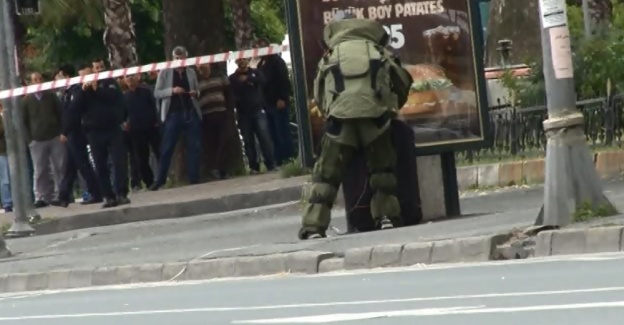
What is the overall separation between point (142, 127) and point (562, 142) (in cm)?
1313

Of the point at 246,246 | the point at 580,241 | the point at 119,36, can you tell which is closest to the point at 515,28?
the point at 119,36

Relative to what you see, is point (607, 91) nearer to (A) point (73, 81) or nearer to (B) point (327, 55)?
(B) point (327, 55)

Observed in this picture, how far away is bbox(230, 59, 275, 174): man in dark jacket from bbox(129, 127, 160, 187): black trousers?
4.04ft

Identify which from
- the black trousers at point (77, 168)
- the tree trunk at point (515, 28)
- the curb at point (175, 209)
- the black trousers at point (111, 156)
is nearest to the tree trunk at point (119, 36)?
the black trousers at point (77, 168)

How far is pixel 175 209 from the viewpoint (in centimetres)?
2534

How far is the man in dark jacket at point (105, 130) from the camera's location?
25891 mm

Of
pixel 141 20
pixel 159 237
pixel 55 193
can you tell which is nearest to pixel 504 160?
pixel 159 237

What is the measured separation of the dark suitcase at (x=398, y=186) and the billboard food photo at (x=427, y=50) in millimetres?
418

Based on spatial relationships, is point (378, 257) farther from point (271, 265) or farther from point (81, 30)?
point (81, 30)

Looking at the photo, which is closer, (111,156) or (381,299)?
(381,299)

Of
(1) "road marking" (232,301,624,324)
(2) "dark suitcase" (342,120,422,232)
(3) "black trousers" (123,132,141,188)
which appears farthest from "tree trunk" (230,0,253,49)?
(1) "road marking" (232,301,624,324)

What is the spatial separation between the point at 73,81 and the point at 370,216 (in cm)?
948

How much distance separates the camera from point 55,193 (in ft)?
91.8

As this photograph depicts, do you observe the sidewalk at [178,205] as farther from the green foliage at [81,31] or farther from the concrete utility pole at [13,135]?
the green foliage at [81,31]
